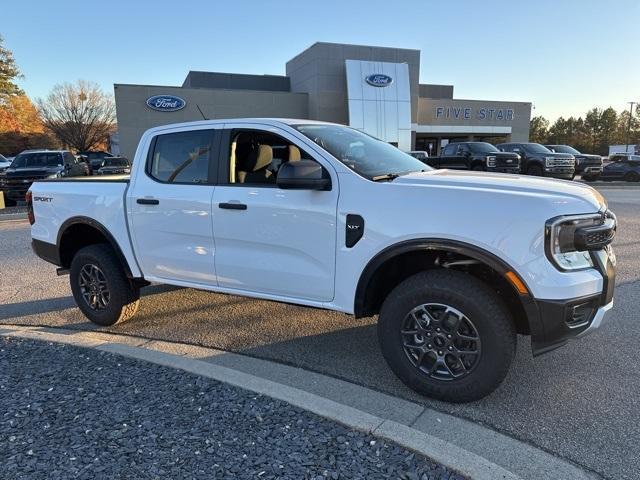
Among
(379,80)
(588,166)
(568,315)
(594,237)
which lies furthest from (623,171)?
(568,315)

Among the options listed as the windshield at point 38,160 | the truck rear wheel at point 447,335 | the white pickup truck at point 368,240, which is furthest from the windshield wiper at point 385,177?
the windshield at point 38,160

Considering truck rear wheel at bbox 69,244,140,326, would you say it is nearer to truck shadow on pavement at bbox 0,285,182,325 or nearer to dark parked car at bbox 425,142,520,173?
truck shadow on pavement at bbox 0,285,182,325

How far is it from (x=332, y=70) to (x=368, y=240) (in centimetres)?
3443

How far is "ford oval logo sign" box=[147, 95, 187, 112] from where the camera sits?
3212 cm

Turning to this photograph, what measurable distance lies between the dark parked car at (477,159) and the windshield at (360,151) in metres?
14.6

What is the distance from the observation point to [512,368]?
370cm

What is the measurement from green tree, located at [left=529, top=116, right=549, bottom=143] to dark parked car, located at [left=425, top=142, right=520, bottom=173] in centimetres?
8091

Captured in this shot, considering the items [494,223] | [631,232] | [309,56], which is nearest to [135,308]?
[494,223]

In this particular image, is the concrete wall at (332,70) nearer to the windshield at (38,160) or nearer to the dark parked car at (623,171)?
the dark parked car at (623,171)

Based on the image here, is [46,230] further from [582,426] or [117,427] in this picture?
[582,426]

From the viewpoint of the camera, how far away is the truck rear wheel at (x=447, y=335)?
2.98 meters

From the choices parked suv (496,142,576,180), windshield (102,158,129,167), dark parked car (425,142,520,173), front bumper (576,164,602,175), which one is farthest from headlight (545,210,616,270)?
front bumper (576,164,602,175)

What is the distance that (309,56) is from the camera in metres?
36.0

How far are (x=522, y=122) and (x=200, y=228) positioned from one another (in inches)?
1790
